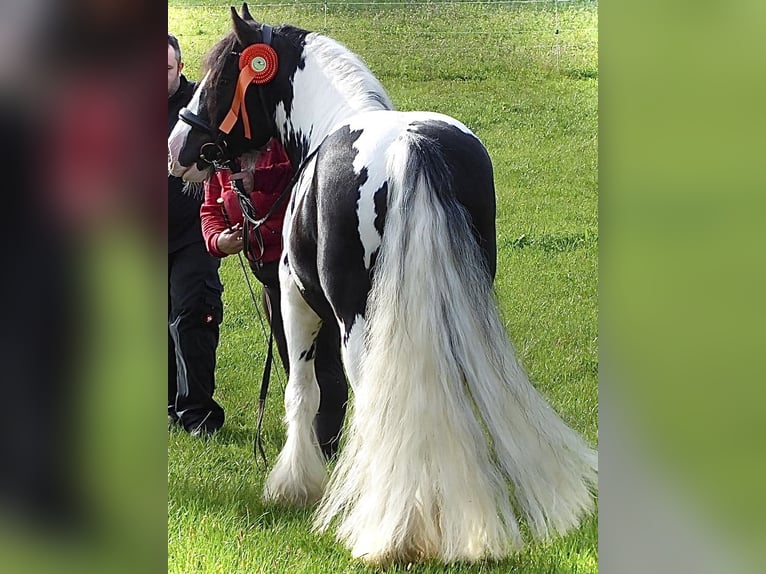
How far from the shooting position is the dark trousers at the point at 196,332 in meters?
2.97

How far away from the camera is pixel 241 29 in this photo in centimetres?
277

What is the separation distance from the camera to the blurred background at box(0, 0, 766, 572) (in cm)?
212

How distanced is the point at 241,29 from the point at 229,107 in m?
0.26

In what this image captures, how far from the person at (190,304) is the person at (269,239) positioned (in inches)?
3.3

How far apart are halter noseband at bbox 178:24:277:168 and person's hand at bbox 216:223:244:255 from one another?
215mm

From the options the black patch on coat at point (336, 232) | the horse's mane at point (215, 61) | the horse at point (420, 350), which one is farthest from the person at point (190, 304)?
the black patch on coat at point (336, 232)

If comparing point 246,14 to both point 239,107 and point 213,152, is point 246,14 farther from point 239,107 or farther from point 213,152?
point 213,152

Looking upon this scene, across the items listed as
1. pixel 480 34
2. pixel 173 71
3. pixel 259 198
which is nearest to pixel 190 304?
pixel 259 198

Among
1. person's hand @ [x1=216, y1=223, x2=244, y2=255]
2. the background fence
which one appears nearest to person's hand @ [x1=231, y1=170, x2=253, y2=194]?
person's hand @ [x1=216, y1=223, x2=244, y2=255]

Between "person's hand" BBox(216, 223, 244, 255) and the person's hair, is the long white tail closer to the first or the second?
"person's hand" BBox(216, 223, 244, 255)
